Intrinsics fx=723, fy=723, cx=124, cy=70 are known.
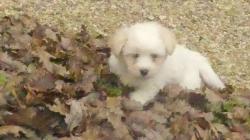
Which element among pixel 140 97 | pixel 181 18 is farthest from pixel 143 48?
pixel 181 18

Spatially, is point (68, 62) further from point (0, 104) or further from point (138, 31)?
point (0, 104)

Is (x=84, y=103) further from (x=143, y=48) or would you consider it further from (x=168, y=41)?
(x=168, y=41)

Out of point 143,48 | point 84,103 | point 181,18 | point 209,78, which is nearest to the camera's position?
point 84,103

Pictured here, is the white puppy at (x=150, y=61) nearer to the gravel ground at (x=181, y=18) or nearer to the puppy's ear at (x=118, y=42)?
the puppy's ear at (x=118, y=42)

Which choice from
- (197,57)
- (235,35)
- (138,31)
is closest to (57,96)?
(138,31)

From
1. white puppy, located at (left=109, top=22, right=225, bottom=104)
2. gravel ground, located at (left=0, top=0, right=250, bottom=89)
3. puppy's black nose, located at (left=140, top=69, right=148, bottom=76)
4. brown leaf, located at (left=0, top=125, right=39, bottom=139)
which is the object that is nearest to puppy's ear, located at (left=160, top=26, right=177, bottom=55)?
white puppy, located at (left=109, top=22, right=225, bottom=104)

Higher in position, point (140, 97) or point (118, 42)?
point (118, 42)
